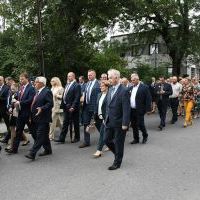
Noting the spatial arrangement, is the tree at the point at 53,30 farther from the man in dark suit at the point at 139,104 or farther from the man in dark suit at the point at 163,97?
the man in dark suit at the point at 139,104

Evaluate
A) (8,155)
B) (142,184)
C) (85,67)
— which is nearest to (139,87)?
(8,155)

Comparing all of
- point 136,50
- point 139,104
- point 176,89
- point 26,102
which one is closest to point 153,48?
point 136,50

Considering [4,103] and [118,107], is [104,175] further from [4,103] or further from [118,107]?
[4,103]

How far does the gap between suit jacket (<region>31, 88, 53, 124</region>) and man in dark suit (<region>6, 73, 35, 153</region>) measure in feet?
1.22

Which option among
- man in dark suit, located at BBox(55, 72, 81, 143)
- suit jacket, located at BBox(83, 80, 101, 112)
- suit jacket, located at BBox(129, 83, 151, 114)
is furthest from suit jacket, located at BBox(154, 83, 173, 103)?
man in dark suit, located at BBox(55, 72, 81, 143)

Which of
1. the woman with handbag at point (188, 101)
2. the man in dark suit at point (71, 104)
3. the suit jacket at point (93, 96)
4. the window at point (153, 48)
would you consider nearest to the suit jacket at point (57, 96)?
the man in dark suit at point (71, 104)

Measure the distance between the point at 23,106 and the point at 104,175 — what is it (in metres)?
3.00

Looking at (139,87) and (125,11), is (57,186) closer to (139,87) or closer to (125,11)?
(139,87)

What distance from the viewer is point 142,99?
1209cm

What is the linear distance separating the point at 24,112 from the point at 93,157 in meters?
1.88

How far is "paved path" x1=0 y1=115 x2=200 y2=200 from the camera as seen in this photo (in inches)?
273

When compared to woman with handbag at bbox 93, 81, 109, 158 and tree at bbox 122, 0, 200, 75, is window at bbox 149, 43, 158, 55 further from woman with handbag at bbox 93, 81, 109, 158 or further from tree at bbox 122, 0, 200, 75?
woman with handbag at bbox 93, 81, 109, 158

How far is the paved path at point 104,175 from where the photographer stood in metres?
6.95

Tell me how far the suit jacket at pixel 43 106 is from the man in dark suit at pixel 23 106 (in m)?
0.37
